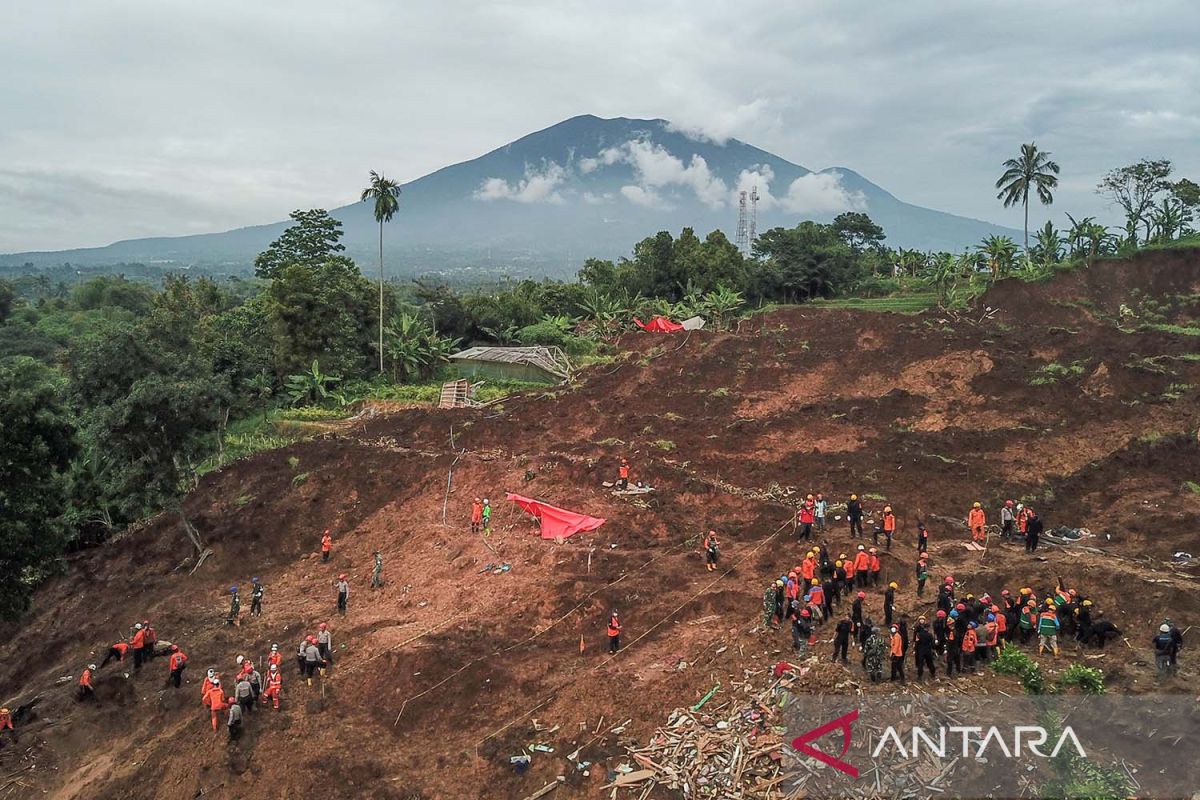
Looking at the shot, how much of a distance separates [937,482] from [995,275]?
26.9m

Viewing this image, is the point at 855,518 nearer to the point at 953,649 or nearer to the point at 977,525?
the point at 977,525

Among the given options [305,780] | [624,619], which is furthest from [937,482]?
[305,780]

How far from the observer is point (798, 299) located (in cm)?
4953

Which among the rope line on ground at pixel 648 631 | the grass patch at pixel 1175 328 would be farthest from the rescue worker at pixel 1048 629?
the grass patch at pixel 1175 328

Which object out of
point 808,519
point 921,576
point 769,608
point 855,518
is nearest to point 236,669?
point 769,608

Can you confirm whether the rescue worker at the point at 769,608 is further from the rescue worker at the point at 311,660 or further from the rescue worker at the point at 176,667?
the rescue worker at the point at 176,667

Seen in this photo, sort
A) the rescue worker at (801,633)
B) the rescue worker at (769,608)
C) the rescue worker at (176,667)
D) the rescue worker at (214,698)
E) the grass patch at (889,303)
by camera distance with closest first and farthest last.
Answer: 1. the rescue worker at (214,698)
2. the rescue worker at (801,633)
3. the rescue worker at (769,608)
4. the rescue worker at (176,667)
5. the grass patch at (889,303)

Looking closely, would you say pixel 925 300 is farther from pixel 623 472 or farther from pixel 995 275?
pixel 623 472

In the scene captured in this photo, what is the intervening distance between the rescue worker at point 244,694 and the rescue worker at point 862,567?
11.1 meters

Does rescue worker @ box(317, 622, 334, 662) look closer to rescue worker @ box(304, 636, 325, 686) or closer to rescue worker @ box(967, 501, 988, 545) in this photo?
rescue worker @ box(304, 636, 325, 686)

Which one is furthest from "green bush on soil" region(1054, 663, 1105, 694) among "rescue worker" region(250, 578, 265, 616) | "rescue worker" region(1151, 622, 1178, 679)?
"rescue worker" region(250, 578, 265, 616)

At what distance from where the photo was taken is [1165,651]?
9.87 meters

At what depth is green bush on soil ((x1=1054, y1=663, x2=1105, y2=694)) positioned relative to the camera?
957 cm

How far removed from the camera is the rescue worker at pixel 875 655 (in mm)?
10578
